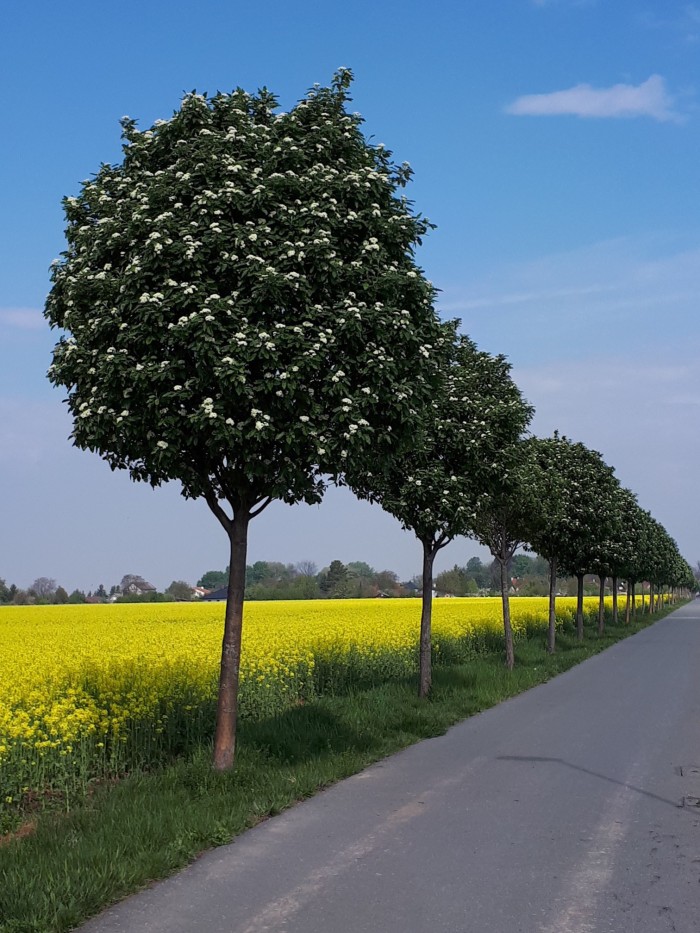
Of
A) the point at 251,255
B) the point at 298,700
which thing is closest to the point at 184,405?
the point at 251,255

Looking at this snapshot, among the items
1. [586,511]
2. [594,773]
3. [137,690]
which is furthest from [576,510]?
[137,690]

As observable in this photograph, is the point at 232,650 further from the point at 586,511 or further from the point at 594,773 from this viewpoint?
the point at 586,511

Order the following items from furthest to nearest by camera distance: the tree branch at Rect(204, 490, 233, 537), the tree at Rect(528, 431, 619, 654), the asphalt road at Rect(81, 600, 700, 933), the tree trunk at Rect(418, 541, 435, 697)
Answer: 1. the tree at Rect(528, 431, 619, 654)
2. the tree trunk at Rect(418, 541, 435, 697)
3. the tree branch at Rect(204, 490, 233, 537)
4. the asphalt road at Rect(81, 600, 700, 933)

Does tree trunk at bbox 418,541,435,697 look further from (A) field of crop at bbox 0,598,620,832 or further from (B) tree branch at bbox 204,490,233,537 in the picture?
(B) tree branch at bbox 204,490,233,537

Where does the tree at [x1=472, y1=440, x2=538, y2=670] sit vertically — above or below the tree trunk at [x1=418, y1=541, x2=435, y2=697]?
above

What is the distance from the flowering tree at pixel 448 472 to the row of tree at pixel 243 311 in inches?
190

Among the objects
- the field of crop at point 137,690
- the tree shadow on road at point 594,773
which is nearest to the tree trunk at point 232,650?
the field of crop at point 137,690

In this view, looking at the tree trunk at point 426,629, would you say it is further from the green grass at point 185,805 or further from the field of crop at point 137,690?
the field of crop at point 137,690

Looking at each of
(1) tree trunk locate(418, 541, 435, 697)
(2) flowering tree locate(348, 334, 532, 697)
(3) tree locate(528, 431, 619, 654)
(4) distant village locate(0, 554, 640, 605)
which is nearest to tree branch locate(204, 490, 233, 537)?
(2) flowering tree locate(348, 334, 532, 697)

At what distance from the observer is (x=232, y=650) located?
9.51m

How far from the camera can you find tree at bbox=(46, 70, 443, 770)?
831 centimetres

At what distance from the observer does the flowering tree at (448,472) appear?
48.4 ft

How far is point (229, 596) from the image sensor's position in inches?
371

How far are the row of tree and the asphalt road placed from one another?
237cm
